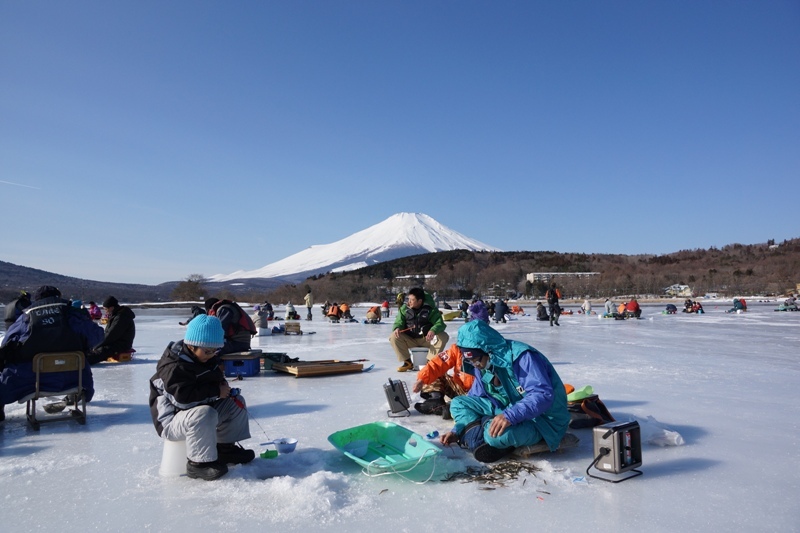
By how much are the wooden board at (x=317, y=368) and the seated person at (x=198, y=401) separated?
4.42 meters

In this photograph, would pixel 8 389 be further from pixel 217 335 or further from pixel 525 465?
pixel 525 465

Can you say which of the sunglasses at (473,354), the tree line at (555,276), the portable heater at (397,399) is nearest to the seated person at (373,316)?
the portable heater at (397,399)

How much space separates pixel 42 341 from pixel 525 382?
4.33m

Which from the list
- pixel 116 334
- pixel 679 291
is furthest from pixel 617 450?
pixel 679 291

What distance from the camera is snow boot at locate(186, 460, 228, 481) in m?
3.55

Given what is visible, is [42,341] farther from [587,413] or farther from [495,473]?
[587,413]

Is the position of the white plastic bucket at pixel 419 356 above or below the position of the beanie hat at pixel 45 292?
below

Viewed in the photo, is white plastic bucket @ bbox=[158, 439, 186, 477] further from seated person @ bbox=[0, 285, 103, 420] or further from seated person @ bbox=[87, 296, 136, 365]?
seated person @ bbox=[87, 296, 136, 365]

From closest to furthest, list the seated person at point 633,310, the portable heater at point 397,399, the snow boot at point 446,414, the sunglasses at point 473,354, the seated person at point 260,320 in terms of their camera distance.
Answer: the sunglasses at point 473,354 < the snow boot at point 446,414 < the portable heater at point 397,399 < the seated person at point 260,320 < the seated person at point 633,310

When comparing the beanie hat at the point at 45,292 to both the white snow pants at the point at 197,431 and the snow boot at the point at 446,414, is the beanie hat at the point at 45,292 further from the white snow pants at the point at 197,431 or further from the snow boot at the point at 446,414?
the snow boot at the point at 446,414

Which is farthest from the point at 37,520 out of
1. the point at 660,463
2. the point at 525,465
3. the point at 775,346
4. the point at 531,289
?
the point at 531,289

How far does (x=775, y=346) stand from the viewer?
40.2ft

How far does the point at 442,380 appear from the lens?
221 inches

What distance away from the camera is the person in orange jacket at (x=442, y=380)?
5.42m
